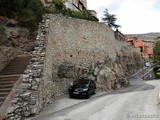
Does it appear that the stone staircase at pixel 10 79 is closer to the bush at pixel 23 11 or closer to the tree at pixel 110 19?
the bush at pixel 23 11

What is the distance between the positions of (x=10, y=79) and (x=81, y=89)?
19.1 ft

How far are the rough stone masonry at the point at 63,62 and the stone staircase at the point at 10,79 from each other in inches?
31.6

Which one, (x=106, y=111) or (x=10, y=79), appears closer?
(x=106, y=111)

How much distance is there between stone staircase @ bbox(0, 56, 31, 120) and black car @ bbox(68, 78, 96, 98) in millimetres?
4181

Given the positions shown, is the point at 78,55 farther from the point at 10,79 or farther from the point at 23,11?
the point at 10,79

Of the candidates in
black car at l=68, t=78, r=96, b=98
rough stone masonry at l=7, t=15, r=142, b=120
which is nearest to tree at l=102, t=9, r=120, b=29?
rough stone masonry at l=7, t=15, r=142, b=120

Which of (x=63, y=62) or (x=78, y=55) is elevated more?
(x=78, y=55)

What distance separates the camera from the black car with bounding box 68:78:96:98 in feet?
71.5

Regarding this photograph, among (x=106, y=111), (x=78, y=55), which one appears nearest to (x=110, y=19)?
(x=78, y=55)

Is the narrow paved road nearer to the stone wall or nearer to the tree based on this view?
the stone wall

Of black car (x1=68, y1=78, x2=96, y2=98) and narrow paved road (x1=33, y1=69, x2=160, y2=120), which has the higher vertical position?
black car (x1=68, y1=78, x2=96, y2=98)

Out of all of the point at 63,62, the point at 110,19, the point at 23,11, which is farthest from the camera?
the point at 110,19

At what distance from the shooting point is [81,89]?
72.3 feet

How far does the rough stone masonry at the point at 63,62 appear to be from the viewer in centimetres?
1606
